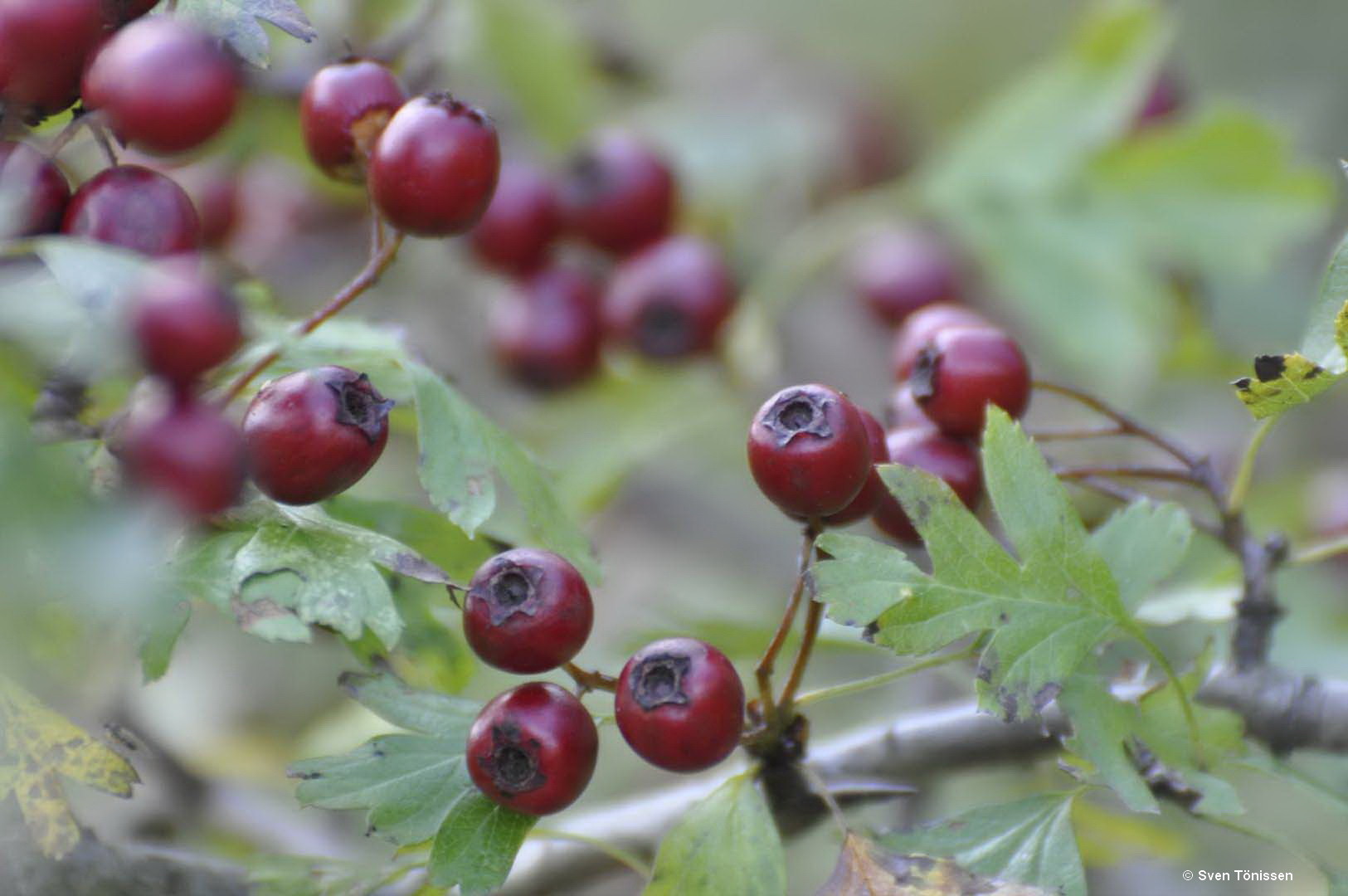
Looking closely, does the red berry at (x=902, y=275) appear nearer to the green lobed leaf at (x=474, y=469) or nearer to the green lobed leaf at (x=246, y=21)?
the green lobed leaf at (x=474, y=469)

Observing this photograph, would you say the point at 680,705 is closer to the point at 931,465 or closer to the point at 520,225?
the point at 931,465

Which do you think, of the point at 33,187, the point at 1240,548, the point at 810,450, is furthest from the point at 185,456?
the point at 1240,548

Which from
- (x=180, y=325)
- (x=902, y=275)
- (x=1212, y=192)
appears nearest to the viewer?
(x=180, y=325)

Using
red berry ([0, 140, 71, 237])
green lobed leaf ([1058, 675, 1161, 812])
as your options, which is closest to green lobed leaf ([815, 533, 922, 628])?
green lobed leaf ([1058, 675, 1161, 812])

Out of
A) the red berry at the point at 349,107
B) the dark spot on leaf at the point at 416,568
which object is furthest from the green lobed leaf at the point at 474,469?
the red berry at the point at 349,107

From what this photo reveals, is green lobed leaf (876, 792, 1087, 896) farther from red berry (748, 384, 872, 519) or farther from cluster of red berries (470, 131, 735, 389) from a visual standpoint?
cluster of red berries (470, 131, 735, 389)

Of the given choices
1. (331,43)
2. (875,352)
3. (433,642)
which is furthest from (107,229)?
(875,352)
